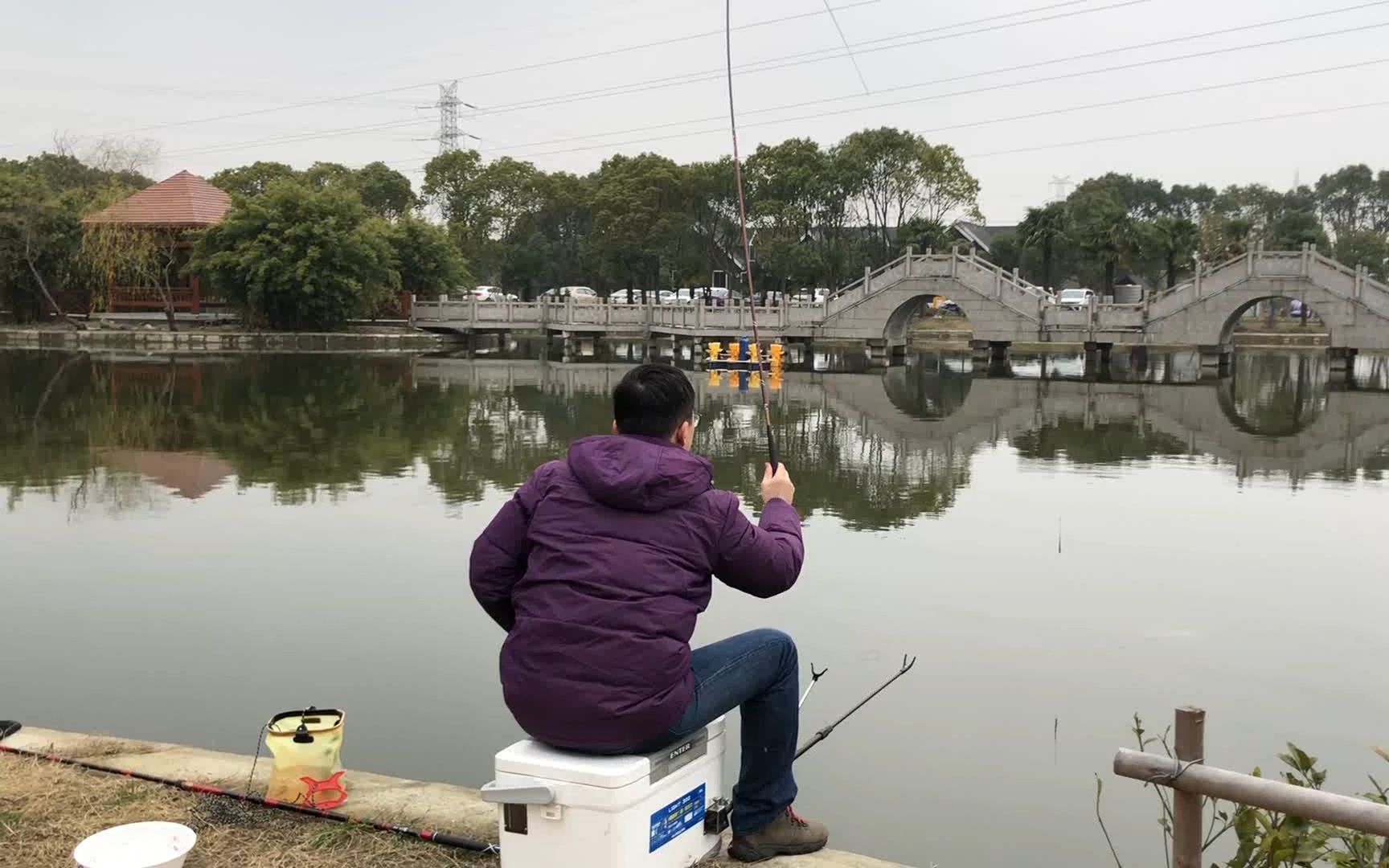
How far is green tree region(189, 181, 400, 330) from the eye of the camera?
3158 cm

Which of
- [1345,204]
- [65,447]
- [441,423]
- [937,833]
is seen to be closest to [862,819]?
[937,833]

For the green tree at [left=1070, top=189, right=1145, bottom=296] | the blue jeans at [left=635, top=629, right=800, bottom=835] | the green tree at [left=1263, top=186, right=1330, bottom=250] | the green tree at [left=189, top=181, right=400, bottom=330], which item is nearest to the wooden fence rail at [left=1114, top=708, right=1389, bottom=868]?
the blue jeans at [left=635, top=629, right=800, bottom=835]

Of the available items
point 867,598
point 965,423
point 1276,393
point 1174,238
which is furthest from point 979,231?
point 867,598

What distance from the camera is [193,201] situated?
34750 millimetres

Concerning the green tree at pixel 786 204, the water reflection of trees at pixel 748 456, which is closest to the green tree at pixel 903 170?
the green tree at pixel 786 204

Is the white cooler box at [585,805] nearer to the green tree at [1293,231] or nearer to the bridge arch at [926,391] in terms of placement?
the bridge arch at [926,391]

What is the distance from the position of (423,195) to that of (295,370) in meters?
23.7

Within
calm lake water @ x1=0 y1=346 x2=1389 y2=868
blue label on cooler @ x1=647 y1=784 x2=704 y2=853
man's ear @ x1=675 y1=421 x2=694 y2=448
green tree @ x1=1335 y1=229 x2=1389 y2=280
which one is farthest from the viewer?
green tree @ x1=1335 y1=229 x2=1389 y2=280

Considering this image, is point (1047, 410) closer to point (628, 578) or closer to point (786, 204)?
point (628, 578)

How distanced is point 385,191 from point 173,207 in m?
14.0

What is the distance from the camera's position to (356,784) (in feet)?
11.3

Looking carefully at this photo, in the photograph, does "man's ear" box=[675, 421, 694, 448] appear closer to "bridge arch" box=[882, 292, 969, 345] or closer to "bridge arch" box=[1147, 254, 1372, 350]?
"bridge arch" box=[1147, 254, 1372, 350]

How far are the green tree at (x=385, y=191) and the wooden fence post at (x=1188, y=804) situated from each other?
4700cm

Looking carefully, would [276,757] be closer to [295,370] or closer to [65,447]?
[65,447]
